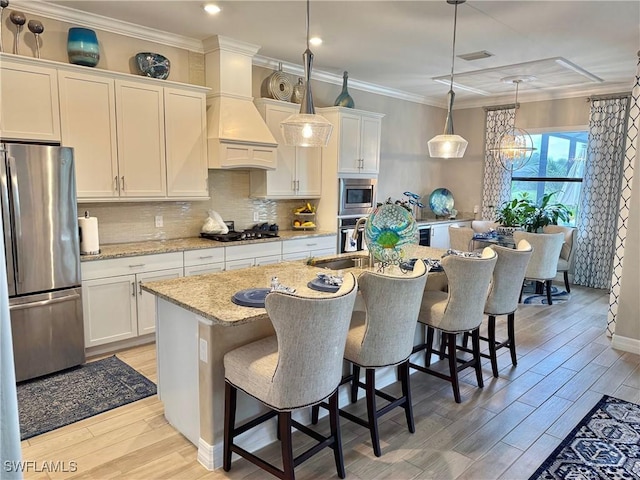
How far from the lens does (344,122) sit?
563cm

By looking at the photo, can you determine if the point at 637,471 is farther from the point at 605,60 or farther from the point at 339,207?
the point at 605,60

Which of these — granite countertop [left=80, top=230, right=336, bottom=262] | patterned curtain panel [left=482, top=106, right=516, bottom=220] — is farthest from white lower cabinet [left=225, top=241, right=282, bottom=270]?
patterned curtain panel [left=482, top=106, right=516, bottom=220]

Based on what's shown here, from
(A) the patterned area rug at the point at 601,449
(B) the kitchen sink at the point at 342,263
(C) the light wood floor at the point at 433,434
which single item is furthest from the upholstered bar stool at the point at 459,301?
(A) the patterned area rug at the point at 601,449

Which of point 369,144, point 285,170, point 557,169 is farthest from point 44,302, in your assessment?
point 557,169

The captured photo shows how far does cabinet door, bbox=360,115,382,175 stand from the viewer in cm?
591

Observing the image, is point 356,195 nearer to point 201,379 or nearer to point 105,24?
point 105,24

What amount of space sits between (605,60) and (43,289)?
6.07 m

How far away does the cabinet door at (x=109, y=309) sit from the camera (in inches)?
148

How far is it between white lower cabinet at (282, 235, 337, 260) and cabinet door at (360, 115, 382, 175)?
43.4 inches

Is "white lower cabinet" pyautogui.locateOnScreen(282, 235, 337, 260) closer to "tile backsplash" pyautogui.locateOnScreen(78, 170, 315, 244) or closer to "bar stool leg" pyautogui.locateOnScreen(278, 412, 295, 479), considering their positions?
"tile backsplash" pyautogui.locateOnScreen(78, 170, 315, 244)

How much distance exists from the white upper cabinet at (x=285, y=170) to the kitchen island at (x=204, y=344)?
2.40 meters

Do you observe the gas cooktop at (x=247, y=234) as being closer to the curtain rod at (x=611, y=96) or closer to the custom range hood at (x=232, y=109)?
the custom range hood at (x=232, y=109)

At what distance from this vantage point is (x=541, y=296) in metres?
6.10

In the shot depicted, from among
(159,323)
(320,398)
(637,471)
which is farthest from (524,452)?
(159,323)
